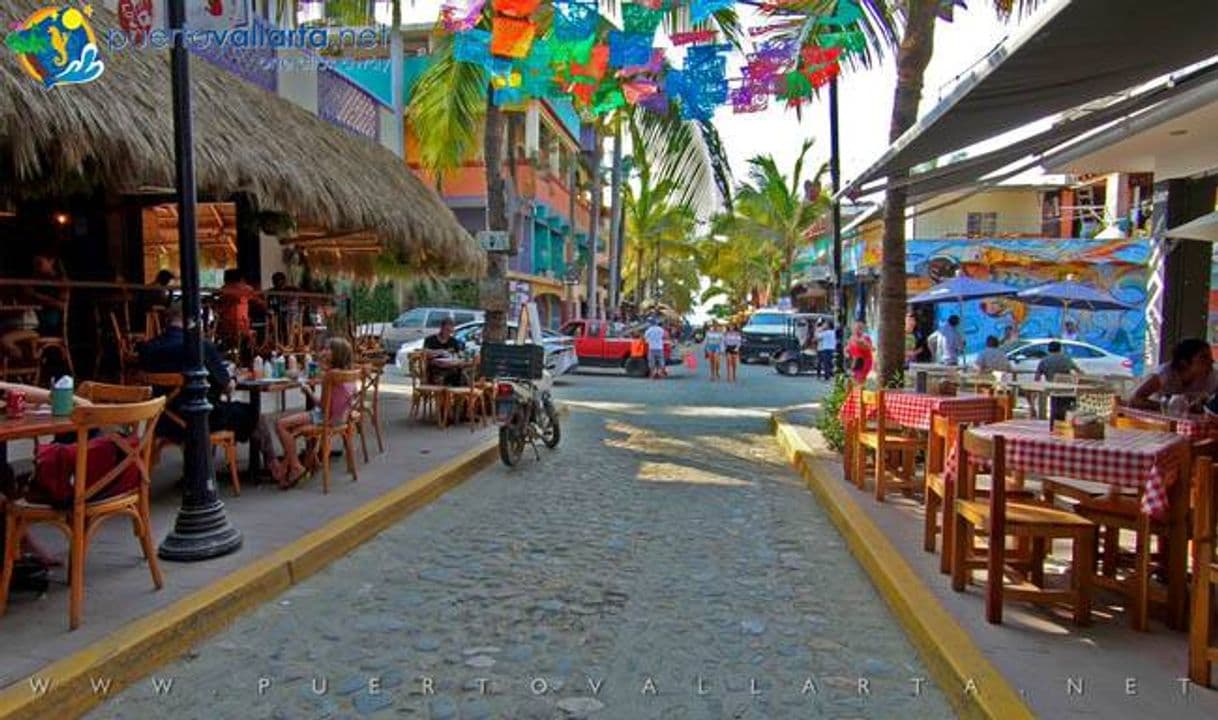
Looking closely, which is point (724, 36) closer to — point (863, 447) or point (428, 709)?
point (863, 447)

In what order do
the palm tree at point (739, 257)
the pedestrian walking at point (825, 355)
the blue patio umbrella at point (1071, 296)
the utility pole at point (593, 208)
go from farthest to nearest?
1. the palm tree at point (739, 257)
2. the utility pole at point (593, 208)
3. the pedestrian walking at point (825, 355)
4. the blue patio umbrella at point (1071, 296)

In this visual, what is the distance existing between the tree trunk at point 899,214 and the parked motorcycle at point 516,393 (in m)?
3.88

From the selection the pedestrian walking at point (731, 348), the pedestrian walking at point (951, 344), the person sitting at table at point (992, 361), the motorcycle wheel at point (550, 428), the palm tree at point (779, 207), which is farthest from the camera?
the palm tree at point (779, 207)

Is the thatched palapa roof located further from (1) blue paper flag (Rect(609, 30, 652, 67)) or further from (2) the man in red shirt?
(1) blue paper flag (Rect(609, 30, 652, 67))

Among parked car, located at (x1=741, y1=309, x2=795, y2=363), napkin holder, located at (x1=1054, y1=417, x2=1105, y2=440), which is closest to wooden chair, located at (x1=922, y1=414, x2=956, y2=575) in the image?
napkin holder, located at (x1=1054, y1=417, x2=1105, y2=440)

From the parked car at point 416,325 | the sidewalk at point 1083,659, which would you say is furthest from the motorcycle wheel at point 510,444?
the parked car at point 416,325

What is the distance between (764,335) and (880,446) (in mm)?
21098

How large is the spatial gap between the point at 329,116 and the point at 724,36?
21.3ft

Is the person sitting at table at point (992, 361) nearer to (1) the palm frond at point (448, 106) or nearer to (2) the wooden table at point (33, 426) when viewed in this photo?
(1) the palm frond at point (448, 106)

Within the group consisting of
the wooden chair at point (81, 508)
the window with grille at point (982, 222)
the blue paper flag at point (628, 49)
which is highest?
the window with grille at point (982, 222)

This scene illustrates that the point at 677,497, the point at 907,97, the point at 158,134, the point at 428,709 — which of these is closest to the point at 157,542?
the point at 428,709

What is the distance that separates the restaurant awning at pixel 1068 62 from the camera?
393 cm

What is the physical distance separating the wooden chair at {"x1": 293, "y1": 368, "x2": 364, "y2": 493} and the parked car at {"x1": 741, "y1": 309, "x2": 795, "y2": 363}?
21.5 metres

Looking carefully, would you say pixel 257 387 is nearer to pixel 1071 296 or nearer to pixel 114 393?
pixel 114 393
